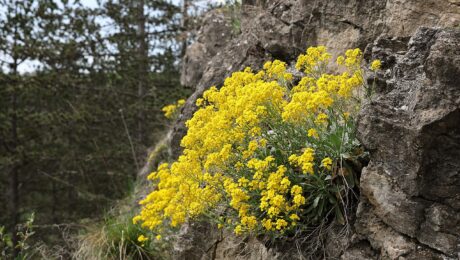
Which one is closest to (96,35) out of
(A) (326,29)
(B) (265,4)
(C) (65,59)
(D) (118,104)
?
(C) (65,59)

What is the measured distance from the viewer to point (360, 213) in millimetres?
3166

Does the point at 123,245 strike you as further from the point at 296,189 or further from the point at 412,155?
the point at 412,155

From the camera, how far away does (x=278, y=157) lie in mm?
3695

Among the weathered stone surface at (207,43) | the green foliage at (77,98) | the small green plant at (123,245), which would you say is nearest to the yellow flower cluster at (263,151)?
the small green plant at (123,245)

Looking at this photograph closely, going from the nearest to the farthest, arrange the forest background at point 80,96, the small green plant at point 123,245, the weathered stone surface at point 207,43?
1. the small green plant at point 123,245
2. the weathered stone surface at point 207,43
3. the forest background at point 80,96

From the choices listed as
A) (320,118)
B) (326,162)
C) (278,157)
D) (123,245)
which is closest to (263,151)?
(278,157)

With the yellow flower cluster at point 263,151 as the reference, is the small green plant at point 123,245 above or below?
below

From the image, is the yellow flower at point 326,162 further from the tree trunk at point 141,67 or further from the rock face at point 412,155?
the tree trunk at point 141,67

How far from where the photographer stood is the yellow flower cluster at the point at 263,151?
10.9ft

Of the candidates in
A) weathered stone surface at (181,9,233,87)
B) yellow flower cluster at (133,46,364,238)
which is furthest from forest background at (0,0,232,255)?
yellow flower cluster at (133,46,364,238)

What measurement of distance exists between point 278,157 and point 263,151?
143mm

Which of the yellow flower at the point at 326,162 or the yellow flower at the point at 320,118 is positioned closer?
the yellow flower at the point at 326,162

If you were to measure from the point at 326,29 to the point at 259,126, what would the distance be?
1.93 meters

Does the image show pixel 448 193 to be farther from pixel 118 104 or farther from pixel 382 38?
pixel 118 104
